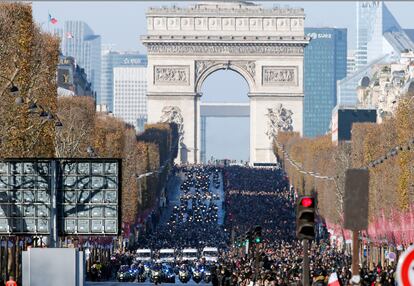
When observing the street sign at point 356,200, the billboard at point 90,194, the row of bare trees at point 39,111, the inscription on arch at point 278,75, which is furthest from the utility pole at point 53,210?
the inscription on arch at point 278,75

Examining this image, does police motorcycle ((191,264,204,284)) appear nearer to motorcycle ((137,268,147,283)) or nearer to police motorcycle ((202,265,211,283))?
police motorcycle ((202,265,211,283))

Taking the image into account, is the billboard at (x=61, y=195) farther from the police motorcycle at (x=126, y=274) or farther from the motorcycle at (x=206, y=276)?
the motorcycle at (x=206, y=276)

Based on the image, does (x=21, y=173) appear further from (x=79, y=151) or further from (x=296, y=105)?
(x=296, y=105)

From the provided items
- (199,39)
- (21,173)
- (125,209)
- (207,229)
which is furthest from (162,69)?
(21,173)

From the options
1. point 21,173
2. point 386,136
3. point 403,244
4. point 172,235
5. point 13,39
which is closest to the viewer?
point 21,173

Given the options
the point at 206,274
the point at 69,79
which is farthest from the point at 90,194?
the point at 69,79

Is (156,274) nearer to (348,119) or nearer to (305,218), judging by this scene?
(305,218)

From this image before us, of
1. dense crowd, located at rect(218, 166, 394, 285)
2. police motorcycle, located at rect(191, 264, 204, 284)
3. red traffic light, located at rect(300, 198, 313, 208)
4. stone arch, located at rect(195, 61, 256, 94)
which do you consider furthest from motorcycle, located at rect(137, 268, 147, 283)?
stone arch, located at rect(195, 61, 256, 94)
